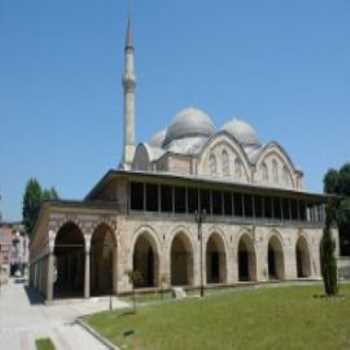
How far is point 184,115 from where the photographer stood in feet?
137

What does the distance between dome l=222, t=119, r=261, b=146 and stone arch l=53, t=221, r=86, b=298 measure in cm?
1986

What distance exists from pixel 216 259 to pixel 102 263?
9.19 meters

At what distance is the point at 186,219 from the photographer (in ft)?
92.4

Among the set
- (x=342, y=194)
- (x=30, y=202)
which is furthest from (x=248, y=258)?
(x=30, y=202)

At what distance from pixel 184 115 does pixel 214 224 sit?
1587 cm

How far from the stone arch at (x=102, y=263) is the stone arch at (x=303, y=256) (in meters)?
16.5

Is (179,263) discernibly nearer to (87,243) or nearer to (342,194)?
(87,243)

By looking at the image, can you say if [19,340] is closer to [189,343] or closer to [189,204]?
[189,343]

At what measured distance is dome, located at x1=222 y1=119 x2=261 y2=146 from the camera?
4466 cm

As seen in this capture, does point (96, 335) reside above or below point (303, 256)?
below

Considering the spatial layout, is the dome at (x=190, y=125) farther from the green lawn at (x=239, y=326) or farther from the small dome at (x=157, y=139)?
the green lawn at (x=239, y=326)

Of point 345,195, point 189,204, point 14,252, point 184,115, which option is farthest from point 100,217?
point 14,252

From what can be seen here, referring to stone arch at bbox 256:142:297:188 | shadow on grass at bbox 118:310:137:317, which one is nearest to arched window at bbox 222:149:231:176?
stone arch at bbox 256:142:297:188

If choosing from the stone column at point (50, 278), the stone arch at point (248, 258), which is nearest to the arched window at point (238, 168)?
the stone arch at point (248, 258)
